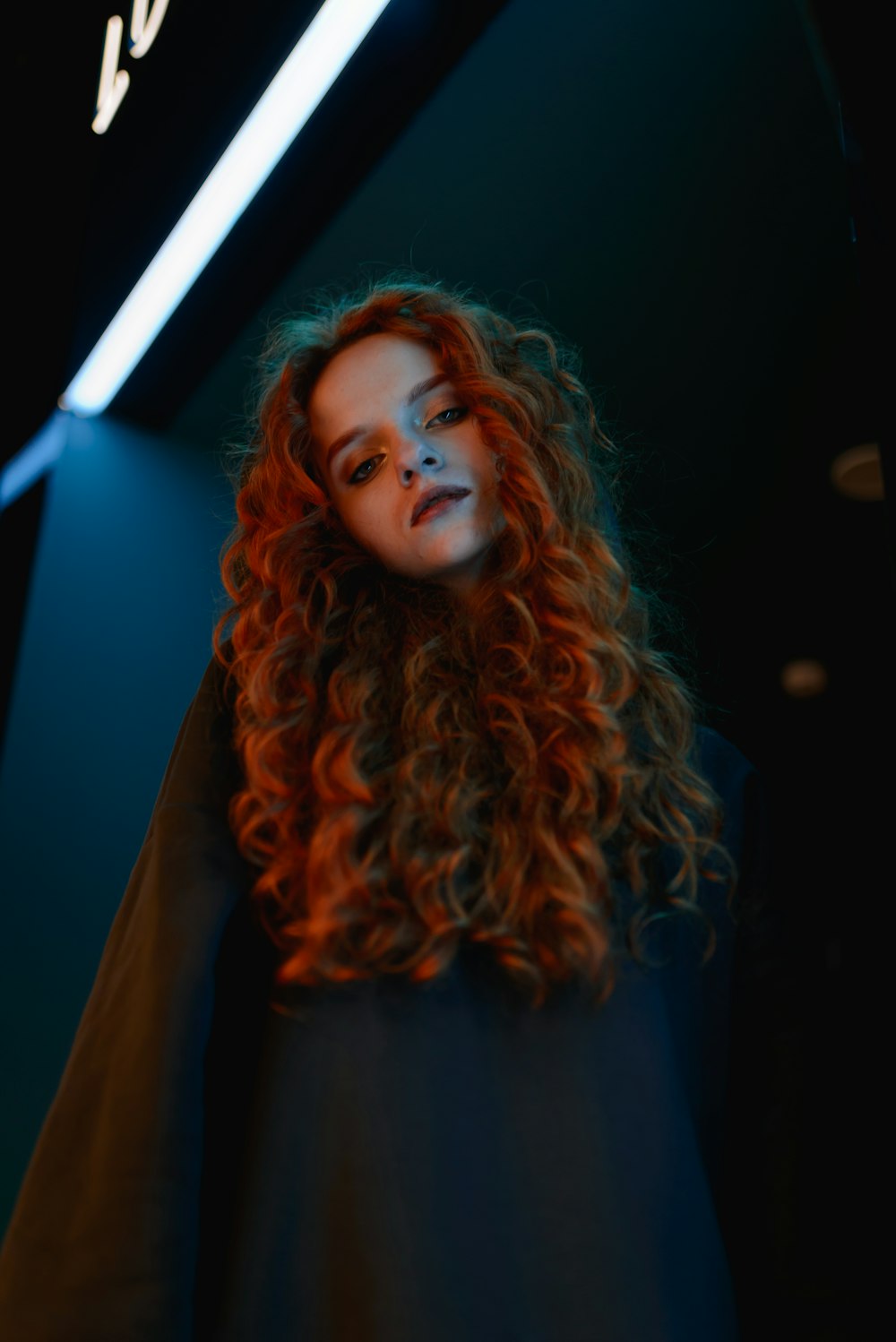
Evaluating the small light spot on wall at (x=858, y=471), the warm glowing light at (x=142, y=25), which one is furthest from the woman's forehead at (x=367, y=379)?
the small light spot on wall at (x=858, y=471)

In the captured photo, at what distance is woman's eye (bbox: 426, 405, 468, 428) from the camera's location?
1194 mm

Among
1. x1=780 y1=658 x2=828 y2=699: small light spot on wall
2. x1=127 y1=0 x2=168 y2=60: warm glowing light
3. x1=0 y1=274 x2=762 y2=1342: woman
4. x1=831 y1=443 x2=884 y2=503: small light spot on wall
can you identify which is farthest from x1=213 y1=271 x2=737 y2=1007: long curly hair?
x1=780 y1=658 x2=828 y2=699: small light spot on wall

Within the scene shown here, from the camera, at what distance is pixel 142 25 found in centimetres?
150

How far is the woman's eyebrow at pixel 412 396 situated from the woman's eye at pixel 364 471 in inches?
1.1

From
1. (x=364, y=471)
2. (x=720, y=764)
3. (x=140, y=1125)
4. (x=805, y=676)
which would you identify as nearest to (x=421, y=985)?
(x=140, y=1125)

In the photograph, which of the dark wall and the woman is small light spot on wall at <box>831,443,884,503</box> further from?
the woman

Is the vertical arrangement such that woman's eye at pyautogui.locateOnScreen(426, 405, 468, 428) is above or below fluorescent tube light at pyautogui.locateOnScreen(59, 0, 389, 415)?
below

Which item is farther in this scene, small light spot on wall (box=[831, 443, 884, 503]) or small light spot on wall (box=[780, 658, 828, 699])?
small light spot on wall (box=[780, 658, 828, 699])

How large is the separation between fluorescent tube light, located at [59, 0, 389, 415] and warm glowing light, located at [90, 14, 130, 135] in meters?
0.18

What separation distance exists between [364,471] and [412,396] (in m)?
0.10

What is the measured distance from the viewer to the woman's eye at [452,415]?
1.19 metres

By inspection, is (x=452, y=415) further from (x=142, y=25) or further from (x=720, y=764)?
(x=142, y=25)

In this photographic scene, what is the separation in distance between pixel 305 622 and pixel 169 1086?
0.46 meters

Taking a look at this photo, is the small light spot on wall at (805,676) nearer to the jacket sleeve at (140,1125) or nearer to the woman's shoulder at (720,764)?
the woman's shoulder at (720,764)
